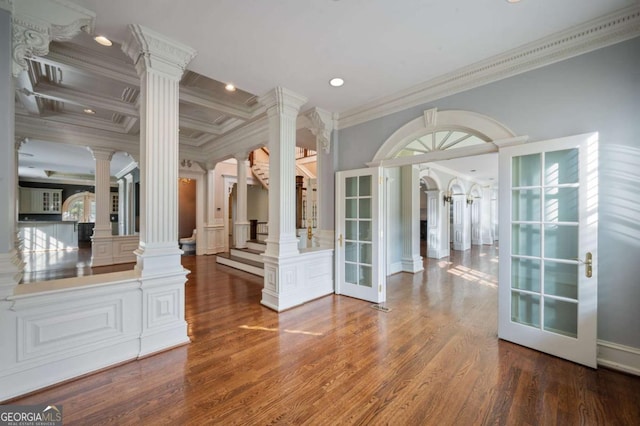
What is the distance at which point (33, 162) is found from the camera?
9.48 metres

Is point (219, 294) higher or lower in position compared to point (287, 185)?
lower

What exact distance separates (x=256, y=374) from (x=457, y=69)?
13.1 ft

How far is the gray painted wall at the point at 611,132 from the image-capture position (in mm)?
2293

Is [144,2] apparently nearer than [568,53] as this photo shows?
Yes

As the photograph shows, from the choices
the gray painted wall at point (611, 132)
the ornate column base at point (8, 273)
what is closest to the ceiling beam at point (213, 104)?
the ornate column base at point (8, 273)

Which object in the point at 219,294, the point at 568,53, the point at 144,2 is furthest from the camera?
the point at 219,294

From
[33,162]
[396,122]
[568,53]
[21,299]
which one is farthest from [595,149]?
[33,162]

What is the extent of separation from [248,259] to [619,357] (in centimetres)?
621

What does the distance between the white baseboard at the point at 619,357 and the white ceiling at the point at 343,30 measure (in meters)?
2.98

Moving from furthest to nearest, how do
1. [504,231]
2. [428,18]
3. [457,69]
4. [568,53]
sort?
1. [457,69]
2. [504,231]
3. [568,53]
4. [428,18]

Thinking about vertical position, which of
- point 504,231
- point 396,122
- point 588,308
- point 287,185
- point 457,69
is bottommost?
point 588,308

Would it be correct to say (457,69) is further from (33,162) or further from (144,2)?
(33,162)

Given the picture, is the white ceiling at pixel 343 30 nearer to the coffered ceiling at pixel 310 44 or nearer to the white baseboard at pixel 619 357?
the coffered ceiling at pixel 310 44

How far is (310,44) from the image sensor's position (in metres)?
2.75
